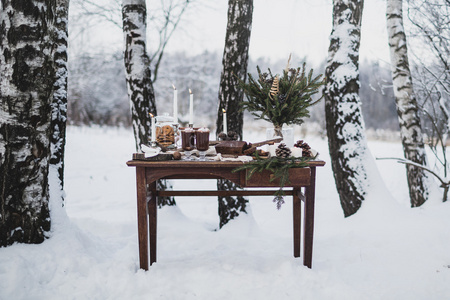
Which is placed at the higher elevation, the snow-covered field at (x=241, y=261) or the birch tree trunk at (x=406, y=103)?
the birch tree trunk at (x=406, y=103)

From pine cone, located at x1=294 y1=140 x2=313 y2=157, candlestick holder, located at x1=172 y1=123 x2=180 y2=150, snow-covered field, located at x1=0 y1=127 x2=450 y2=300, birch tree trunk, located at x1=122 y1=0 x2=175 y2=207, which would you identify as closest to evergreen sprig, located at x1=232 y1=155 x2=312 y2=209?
pine cone, located at x1=294 y1=140 x2=313 y2=157

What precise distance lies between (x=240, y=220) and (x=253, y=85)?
208 centimetres

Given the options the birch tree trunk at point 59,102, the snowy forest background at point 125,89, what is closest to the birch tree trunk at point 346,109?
the birch tree trunk at point 59,102

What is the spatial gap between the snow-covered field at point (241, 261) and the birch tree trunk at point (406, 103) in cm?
55

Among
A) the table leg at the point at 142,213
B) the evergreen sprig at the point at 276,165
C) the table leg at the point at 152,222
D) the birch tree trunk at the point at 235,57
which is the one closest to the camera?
the evergreen sprig at the point at 276,165

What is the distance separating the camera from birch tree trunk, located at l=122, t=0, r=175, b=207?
15.5 feet

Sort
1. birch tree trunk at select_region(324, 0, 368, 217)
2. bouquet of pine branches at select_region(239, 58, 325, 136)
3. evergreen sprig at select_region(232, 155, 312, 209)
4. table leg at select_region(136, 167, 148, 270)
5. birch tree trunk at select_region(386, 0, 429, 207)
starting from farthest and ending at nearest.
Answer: birch tree trunk at select_region(386, 0, 429, 207) < birch tree trunk at select_region(324, 0, 368, 217) < bouquet of pine branches at select_region(239, 58, 325, 136) < table leg at select_region(136, 167, 148, 270) < evergreen sprig at select_region(232, 155, 312, 209)

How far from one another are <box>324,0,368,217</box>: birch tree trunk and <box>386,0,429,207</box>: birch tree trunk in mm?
1492

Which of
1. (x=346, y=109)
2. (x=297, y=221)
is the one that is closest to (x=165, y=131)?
(x=297, y=221)

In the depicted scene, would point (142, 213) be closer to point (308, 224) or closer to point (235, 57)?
point (308, 224)

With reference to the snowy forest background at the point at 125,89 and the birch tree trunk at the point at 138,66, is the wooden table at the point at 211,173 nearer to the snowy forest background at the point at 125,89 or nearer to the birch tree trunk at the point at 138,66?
the birch tree trunk at the point at 138,66

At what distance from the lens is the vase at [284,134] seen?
2969 mm

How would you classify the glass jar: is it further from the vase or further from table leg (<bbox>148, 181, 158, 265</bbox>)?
the vase

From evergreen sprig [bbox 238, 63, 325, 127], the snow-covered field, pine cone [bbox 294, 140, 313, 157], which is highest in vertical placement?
evergreen sprig [bbox 238, 63, 325, 127]
